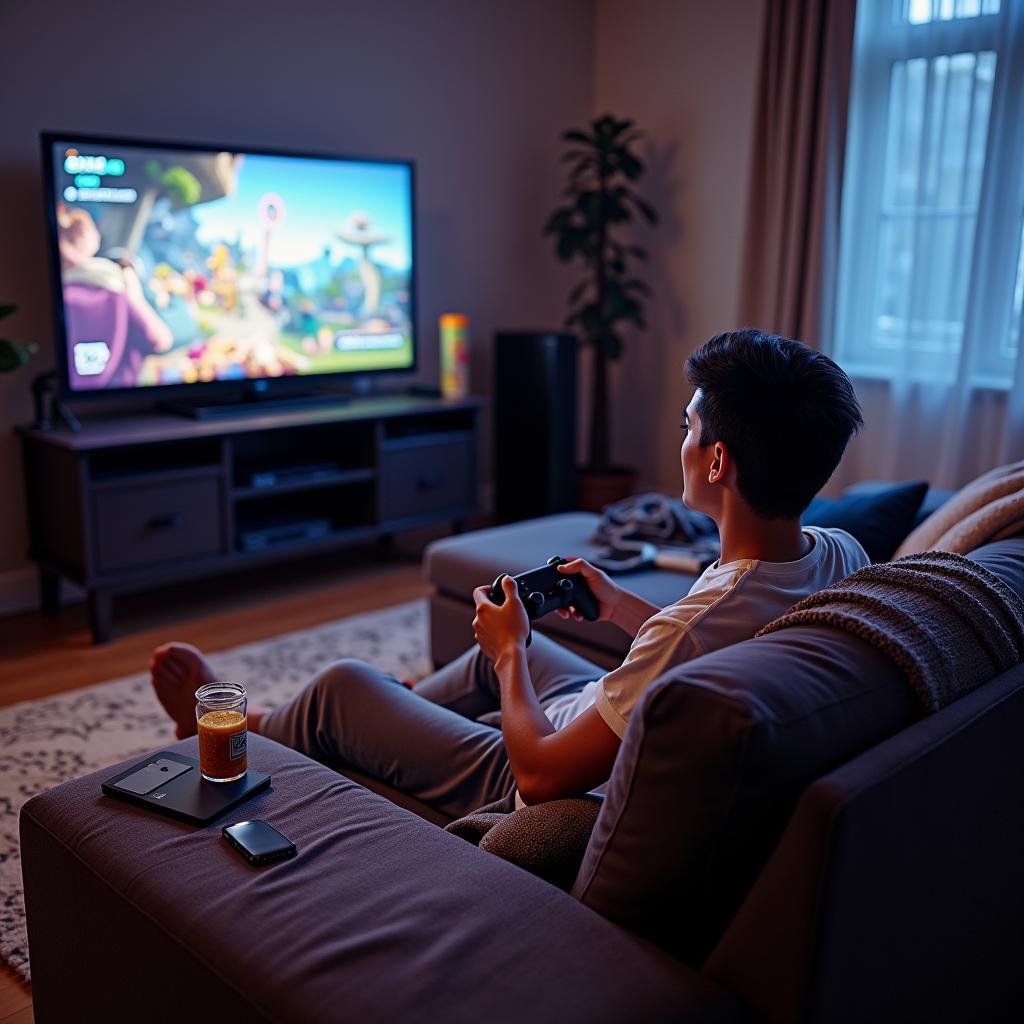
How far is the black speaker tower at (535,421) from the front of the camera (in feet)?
14.6

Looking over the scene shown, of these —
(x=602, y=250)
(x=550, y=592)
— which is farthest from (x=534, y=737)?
(x=602, y=250)

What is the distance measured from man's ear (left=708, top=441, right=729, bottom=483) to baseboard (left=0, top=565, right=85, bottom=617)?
2856 millimetres

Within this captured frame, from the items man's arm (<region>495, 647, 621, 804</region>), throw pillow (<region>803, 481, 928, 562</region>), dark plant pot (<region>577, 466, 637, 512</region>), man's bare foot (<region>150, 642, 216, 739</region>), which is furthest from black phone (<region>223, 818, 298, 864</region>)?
dark plant pot (<region>577, 466, 637, 512</region>)

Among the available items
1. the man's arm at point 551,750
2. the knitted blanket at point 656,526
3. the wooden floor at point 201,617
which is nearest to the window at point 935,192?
the knitted blanket at point 656,526

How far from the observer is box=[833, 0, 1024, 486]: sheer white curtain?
12.1ft

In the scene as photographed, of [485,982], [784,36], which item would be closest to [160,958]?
[485,982]

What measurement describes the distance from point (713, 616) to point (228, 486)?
2607mm

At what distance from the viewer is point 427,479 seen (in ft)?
13.8

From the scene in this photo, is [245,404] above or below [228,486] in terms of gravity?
above

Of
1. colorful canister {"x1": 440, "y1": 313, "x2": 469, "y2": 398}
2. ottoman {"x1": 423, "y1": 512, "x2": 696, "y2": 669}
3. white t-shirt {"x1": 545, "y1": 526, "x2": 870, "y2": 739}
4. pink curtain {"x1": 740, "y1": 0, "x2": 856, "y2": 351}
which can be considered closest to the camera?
white t-shirt {"x1": 545, "y1": 526, "x2": 870, "y2": 739}

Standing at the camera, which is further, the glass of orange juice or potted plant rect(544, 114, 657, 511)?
potted plant rect(544, 114, 657, 511)

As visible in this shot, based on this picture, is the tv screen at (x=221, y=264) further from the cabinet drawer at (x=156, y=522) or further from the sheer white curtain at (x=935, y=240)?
the sheer white curtain at (x=935, y=240)

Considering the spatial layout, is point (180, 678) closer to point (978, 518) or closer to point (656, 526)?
point (656, 526)

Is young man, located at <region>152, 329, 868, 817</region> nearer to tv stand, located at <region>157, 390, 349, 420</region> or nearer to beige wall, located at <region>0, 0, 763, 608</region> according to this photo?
tv stand, located at <region>157, 390, 349, 420</region>
